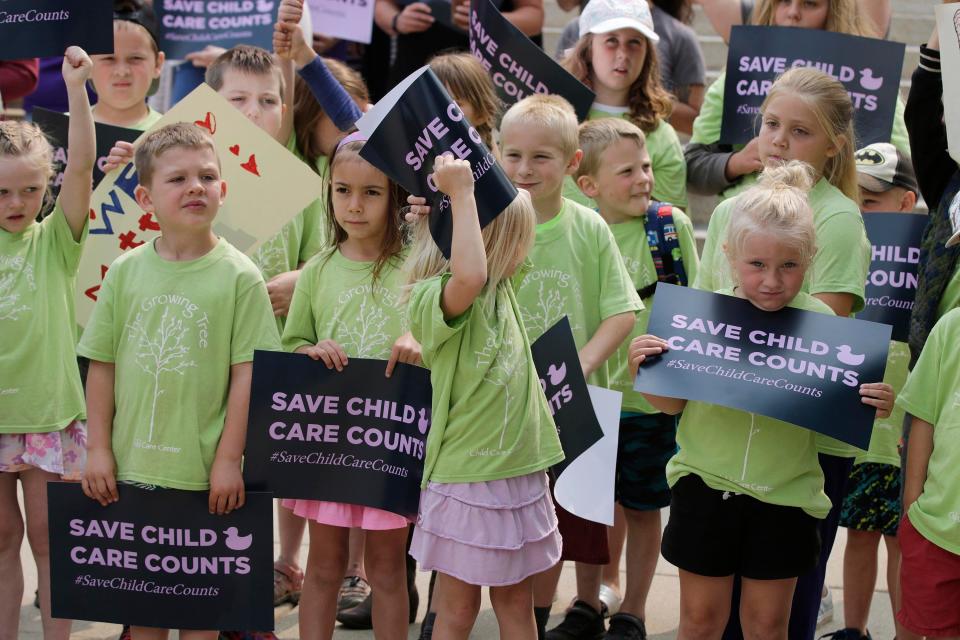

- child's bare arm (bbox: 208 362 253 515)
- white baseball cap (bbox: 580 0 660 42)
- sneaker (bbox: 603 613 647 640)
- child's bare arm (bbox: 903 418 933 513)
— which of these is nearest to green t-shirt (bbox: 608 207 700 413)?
sneaker (bbox: 603 613 647 640)

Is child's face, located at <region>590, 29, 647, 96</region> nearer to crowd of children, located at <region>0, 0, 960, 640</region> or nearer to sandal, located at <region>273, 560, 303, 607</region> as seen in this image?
crowd of children, located at <region>0, 0, 960, 640</region>

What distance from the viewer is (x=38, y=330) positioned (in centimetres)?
402

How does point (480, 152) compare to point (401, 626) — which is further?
point (401, 626)

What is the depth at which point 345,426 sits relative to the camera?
377 centimetres

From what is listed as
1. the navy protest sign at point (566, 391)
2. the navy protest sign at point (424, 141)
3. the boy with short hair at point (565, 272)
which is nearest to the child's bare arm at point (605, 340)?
the boy with short hair at point (565, 272)

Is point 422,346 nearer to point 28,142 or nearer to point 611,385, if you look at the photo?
point 611,385

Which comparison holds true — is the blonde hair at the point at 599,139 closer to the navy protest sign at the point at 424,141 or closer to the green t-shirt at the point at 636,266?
the green t-shirt at the point at 636,266

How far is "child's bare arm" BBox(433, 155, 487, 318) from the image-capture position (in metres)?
3.29

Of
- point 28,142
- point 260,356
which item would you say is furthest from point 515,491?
point 28,142

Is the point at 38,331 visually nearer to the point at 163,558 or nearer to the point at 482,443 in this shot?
the point at 163,558

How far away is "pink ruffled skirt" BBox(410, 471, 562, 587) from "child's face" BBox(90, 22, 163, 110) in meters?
2.30

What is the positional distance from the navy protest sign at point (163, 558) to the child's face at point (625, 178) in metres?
1.60

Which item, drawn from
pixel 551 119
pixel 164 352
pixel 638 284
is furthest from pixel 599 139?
pixel 164 352

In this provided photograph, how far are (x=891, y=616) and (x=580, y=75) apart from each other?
238cm
